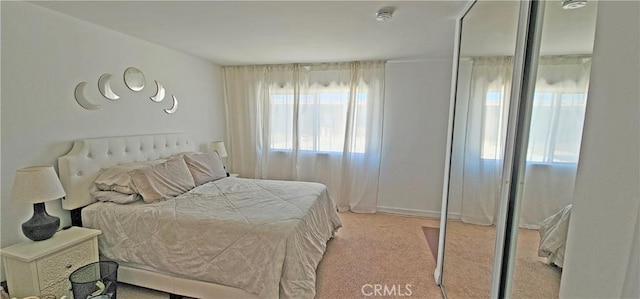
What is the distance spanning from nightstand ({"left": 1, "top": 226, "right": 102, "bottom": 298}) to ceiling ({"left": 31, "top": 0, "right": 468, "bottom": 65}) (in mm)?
1701

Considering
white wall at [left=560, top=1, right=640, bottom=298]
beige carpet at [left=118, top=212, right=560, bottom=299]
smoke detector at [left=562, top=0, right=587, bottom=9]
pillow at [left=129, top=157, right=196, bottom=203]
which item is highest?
smoke detector at [left=562, top=0, right=587, bottom=9]

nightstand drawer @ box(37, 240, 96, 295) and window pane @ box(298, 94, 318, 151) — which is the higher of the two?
window pane @ box(298, 94, 318, 151)

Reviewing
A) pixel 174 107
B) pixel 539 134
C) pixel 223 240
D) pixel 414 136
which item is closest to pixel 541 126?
pixel 539 134

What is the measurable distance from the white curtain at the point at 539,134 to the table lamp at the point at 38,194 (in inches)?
107

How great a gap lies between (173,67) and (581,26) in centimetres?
367

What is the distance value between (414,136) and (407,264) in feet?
6.07

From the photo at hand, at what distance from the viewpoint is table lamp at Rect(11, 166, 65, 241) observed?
5.84ft

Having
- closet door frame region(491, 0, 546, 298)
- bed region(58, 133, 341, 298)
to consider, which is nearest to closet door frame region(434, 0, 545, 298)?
closet door frame region(491, 0, 546, 298)

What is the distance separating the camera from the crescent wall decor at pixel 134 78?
2778mm

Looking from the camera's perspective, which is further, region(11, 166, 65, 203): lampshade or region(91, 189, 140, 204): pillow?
region(91, 189, 140, 204): pillow

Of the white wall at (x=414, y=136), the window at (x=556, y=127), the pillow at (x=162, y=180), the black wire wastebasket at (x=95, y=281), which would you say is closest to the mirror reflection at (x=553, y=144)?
the window at (x=556, y=127)

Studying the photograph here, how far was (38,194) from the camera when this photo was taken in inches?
71.0

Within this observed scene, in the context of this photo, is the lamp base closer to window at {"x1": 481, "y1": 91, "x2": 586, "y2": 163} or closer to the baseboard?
window at {"x1": 481, "y1": 91, "x2": 586, "y2": 163}

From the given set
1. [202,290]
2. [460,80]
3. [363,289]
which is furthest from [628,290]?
[202,290]
